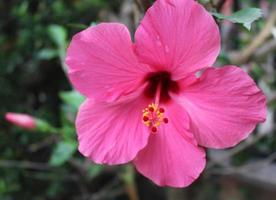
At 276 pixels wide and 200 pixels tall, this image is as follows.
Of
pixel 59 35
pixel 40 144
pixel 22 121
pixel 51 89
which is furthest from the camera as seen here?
pixel 51 89

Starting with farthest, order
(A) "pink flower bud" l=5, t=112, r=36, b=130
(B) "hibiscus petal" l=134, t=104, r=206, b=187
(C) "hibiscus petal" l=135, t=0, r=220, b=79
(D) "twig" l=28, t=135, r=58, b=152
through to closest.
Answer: (D) "twig" l=28, t=135, r=58, b=152 → (A) "pink flower bud" l=5, t=112, r=36, b=130 → (B) "hibiscus petal" l=134, t=104, r=206, b=187 → (C) "hibiscus petal" l=135, t=0, r=220, b=79

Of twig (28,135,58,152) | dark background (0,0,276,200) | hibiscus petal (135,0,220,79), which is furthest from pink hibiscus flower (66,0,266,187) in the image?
twig (28,135,58,152)

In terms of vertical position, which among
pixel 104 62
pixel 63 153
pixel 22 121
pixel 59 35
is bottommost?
pixel 63 153

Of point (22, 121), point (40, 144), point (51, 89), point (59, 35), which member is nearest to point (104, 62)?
point (22, 121)

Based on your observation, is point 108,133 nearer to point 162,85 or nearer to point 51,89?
point 162,85

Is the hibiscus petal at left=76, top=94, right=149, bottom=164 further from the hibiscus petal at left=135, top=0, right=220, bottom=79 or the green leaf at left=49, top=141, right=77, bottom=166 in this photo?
the green leaf at left=49, top=141, right=77, bottom=166

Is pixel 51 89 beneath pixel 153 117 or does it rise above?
beneath
